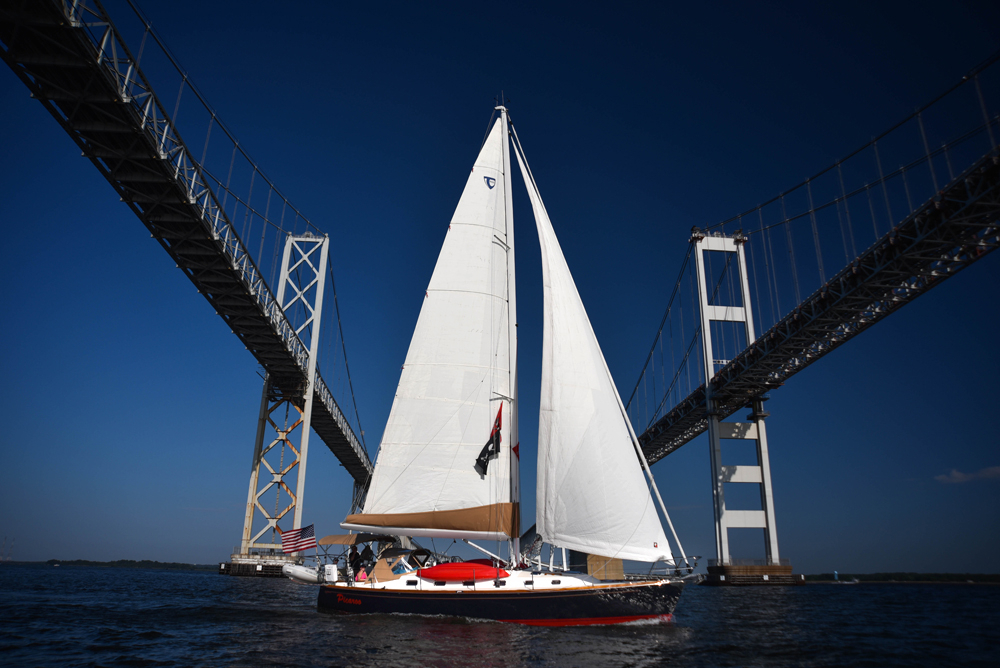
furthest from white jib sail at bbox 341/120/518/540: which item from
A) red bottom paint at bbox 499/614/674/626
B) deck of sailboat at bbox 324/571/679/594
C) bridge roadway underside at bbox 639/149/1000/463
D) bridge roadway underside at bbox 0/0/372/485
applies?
bridge roadway underside at bbox 639/149/1000/463

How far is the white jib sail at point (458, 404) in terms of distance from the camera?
10.3 metres

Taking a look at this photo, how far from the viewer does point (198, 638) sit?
8234 millimetres

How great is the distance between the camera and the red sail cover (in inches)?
362

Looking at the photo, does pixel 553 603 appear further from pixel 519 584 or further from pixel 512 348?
pixel 512 348

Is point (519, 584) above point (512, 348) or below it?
below

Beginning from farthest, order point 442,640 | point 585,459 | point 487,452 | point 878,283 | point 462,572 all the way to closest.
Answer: point 878,283 < point 487,452 < point 585,459 < point 462,572 < point 442,640

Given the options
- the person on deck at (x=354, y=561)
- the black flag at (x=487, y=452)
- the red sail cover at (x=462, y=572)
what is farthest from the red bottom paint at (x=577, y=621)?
the person on deck at (x=354, y=561)

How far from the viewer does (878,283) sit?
63.4 feet

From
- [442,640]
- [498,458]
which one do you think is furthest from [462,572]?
[498,458]

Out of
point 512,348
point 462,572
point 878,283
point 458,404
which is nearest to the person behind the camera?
point 462,572

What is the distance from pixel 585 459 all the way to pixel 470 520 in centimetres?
241

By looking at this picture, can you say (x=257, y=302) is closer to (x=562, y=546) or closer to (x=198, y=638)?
(x=198, y=638)

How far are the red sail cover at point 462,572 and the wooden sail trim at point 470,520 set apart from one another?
80cm

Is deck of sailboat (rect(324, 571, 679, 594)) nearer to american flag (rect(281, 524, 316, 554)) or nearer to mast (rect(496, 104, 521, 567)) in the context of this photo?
mast (rect(496, 104, 521, 567))
